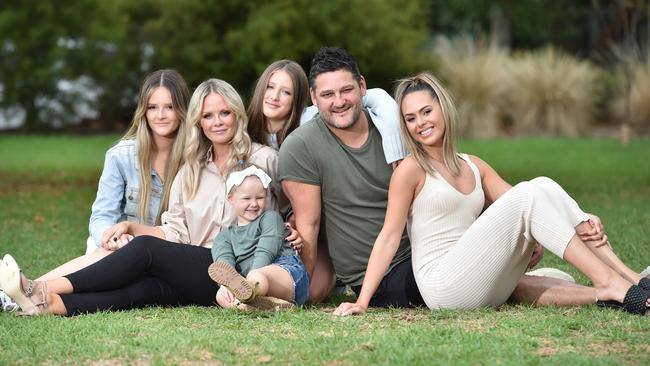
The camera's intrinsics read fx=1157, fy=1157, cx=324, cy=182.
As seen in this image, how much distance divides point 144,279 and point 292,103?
54.8 inches

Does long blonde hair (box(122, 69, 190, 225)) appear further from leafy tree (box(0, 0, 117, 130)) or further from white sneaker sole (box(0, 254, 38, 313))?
leafy tree (box(0, 0, 117, 130))

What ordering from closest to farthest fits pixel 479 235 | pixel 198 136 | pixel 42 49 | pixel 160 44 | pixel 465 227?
pixel 479 235 → pixel 465 227 → pixel 198 136 → pixel 42 49 → pixel 160 44

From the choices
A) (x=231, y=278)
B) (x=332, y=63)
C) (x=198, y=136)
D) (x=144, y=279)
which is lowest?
(x=144, y=279)

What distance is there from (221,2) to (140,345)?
1854 centimetres

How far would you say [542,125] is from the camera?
22641 millimetres

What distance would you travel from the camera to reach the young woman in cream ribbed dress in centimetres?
585

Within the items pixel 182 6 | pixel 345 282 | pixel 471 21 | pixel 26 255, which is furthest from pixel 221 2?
pixel 345 282

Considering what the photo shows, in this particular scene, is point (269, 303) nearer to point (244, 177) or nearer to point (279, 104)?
point (244, 177)

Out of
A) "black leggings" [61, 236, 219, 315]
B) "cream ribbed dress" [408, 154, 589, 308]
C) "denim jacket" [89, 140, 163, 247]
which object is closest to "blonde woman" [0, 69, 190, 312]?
"denim jacket" [89, 140, 163, 247]

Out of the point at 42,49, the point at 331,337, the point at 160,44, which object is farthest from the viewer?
the point at 160,44

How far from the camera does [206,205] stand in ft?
21.4

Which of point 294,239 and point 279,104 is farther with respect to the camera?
point 279,104

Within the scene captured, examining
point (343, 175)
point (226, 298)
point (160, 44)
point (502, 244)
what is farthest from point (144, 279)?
point (160, 44)

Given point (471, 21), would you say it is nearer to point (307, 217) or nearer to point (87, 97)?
point (87, 97)
